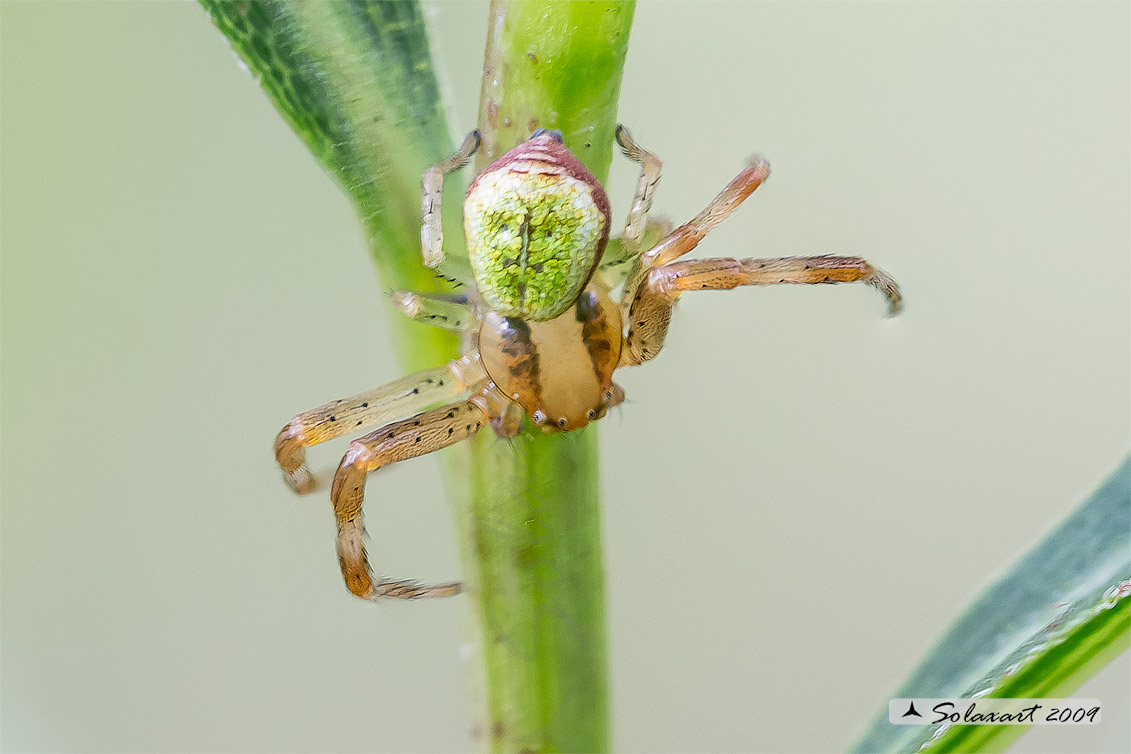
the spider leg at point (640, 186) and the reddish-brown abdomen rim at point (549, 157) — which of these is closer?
the reddish-brown abdomen rim at point (549, 157)

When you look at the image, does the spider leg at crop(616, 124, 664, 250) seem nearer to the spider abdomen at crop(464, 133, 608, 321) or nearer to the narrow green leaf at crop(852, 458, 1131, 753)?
the spider abdomen at crop(464, 133, 608, 321)

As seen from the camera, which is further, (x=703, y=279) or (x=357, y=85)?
(x=703, y=279)

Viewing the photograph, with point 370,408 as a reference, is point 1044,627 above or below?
below

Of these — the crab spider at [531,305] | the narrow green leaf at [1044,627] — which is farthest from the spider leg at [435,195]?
the narrow green leaf at [1044,627]

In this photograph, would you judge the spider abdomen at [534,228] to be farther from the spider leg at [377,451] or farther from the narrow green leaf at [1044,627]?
the narrow green leaf at [1044,627]

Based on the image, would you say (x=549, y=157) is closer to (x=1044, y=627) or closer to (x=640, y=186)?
(x=640, y=186)

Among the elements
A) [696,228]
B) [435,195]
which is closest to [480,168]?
[435,195]

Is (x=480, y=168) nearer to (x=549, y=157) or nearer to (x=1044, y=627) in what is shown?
(x=549, y=157)
